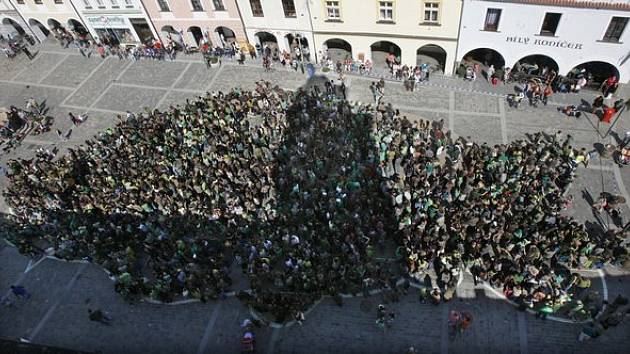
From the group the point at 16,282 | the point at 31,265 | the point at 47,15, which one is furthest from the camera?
the point at 47,15

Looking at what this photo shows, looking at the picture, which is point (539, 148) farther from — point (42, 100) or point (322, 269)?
point (42, 100)

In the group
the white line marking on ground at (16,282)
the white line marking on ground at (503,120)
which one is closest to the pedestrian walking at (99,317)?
the white line marking on ground at (16,282)

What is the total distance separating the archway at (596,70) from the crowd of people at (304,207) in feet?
25.2

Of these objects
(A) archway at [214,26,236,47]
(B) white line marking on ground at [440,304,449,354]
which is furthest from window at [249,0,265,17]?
(B) white line marking on ground at [440,304,449,354]

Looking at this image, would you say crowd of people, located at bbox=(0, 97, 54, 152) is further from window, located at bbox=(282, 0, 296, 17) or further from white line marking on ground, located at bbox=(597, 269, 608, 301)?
white line marking on ground, located at bbox=(597, 269, 608, 301)

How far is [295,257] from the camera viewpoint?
22.1 meters

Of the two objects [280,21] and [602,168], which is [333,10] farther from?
[602,168]

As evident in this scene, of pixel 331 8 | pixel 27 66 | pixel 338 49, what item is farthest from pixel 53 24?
pixel 331 8

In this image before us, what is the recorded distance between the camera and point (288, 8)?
34.4m

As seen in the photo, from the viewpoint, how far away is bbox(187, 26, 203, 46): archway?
131ft

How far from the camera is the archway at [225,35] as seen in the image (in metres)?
39.8

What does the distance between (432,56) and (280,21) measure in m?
12.9

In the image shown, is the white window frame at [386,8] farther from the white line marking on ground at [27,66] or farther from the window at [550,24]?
the white line marking on ground at [27,66]

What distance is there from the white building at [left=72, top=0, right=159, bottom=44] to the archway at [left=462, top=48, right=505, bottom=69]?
28.5 meters
